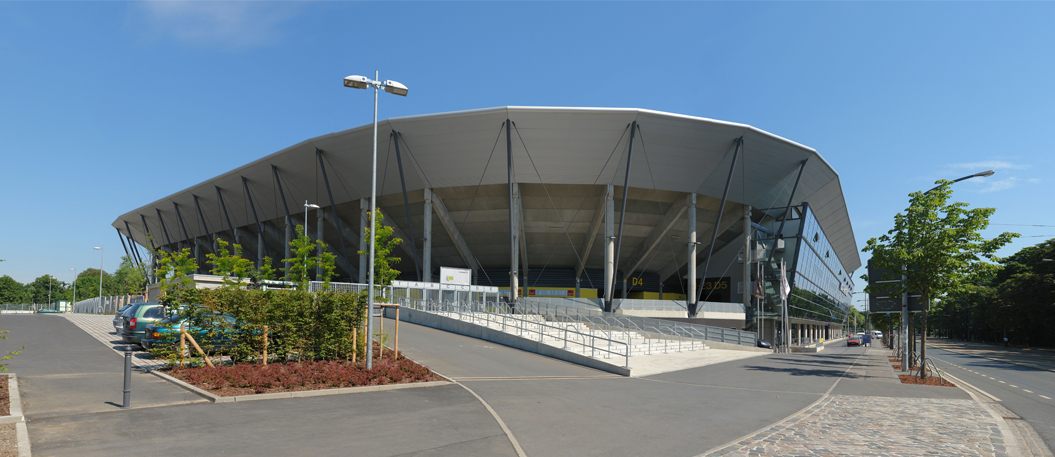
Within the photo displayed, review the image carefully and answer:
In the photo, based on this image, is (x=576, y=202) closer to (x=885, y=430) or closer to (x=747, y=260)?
(x=747, y=260)

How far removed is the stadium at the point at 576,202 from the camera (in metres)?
43.2

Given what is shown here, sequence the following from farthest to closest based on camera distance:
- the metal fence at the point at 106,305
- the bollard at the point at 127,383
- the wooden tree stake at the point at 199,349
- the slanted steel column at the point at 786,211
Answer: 1. the metal fence at the point at 106,305
2. the slanted steel column at the point at 786,211
3. the wooden tree stake at the point at 199,349
4. the bollard at the point at 127,383

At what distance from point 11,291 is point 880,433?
155m

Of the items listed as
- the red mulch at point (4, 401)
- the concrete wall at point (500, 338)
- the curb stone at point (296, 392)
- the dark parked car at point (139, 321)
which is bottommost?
the concrete wall at point (500, 338)

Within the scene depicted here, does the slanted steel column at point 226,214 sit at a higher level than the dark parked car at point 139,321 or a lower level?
higher

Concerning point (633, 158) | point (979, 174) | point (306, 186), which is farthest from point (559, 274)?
point (979, 174)

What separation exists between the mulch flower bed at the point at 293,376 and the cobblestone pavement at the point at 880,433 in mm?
8330

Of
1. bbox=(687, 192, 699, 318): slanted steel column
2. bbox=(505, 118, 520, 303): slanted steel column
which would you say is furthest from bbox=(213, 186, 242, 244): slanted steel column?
bbox=(687, 192, 699, 318): slanted steel column

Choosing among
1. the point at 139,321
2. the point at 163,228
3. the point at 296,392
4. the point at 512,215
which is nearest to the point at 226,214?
the point at 163,228

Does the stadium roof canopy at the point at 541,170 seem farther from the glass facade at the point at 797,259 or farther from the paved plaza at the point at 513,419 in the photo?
the paved plaza at the point at 513,419

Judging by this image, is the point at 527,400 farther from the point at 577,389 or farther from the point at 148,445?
the point at 148,445

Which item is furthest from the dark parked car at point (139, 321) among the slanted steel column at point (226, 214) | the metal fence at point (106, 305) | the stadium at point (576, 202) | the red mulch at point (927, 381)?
the slanted steel column at point (226, 214)

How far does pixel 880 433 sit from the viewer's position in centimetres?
1078

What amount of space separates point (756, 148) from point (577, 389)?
3490 cm
